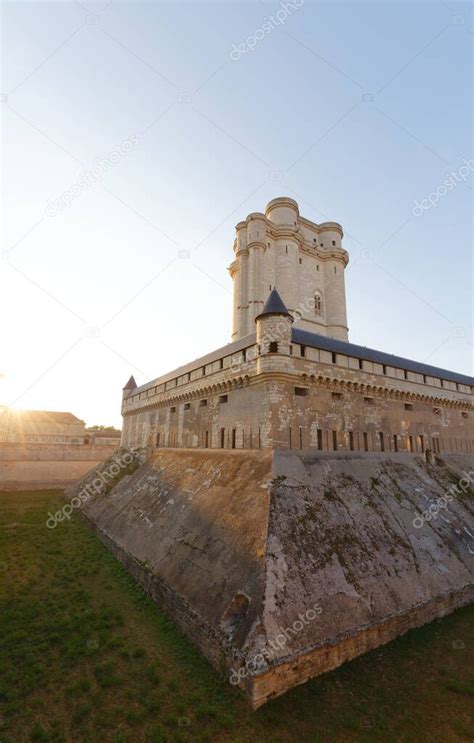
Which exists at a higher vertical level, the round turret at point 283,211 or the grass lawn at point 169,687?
the round turret at point 283,211

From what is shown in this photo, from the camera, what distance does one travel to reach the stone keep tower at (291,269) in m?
31.1

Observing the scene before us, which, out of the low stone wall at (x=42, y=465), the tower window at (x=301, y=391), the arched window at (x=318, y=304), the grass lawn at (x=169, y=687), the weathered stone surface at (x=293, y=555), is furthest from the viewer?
the arched window at (x=318, y=304)

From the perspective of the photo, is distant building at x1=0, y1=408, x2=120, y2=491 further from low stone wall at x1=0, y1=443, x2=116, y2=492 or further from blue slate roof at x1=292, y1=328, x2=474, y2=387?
blue slate roof at x1=292, y1=328, x2=474, y2=387

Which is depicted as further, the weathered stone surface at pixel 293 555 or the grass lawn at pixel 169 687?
the weathered stone surface at pixel 293 555

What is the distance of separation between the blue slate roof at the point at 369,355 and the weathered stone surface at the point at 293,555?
5675 millimetres

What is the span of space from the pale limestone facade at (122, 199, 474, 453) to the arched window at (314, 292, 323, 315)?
7.53ft

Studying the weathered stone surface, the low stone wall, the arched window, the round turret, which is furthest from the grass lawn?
the round turret

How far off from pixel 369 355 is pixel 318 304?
53.4 feet

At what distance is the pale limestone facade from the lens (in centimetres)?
1589

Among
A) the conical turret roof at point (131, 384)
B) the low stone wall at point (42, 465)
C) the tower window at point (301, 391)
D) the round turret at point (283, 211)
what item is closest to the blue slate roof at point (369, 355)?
the tower window at point (301, 391)

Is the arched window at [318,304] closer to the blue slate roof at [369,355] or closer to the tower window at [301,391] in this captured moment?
the blue slate roof at [369,355]

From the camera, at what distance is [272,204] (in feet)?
114

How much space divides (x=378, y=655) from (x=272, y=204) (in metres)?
36.1

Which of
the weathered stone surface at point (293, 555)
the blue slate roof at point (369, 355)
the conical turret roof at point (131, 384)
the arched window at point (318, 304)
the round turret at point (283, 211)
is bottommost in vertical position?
the weathered stone surface at point (293, 555)
